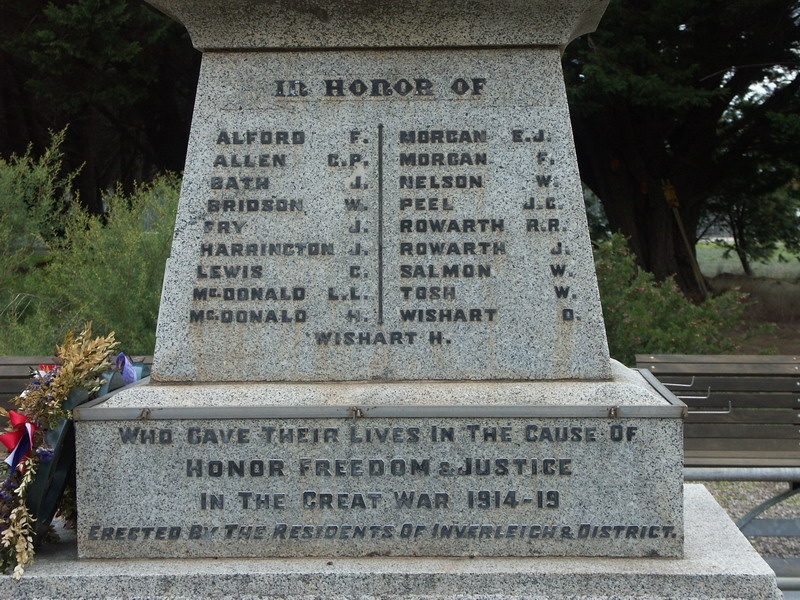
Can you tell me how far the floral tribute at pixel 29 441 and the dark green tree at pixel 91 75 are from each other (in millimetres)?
7623

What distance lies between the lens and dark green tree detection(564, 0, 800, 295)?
559 inches

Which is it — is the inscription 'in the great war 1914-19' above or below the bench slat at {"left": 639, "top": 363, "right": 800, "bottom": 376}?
above

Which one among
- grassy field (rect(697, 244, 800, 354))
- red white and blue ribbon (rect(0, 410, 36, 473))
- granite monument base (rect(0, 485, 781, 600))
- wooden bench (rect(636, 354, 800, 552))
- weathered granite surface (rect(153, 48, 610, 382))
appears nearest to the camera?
granite monument base (rect(0, 485, 781, 600))

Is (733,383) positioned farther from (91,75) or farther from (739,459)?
(91,75)

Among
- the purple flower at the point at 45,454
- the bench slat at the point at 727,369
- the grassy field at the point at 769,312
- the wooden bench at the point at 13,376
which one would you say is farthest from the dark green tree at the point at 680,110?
the purple flower at the point at 45,454

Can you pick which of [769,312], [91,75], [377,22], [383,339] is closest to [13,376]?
[383,339]

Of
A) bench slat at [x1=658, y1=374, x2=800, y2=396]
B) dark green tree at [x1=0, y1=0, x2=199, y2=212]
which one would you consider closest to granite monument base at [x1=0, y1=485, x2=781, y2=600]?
bench slat at [x1=658, y1=374, x2=800, y2=396]

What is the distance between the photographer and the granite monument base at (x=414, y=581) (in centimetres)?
333

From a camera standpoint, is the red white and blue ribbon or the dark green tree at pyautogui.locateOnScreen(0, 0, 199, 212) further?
the dark green tree at pyautogui.locateOnScreen(0, 0, 199, 212)

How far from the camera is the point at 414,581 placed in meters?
3.35

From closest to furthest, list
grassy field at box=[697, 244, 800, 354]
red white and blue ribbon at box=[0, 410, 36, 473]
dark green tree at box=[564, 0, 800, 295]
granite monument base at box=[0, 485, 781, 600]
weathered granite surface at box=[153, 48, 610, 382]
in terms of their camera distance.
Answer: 1. granite monument base at box=[0, 485, 781, 600]
2. red white and blue ribbon at box=[0, 410, 36, 473]
3. weathered granite surface at box=[153, 48, 610, 382]
4. dark green tree at box=[564, 0, 800, 295]
5. grassy field at box=[697, 244, 800, 354]

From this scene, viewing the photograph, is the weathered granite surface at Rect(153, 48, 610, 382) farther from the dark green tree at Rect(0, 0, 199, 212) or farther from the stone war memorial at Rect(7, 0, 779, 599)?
the dark green tree at Rect(0, 0, 199, 212)

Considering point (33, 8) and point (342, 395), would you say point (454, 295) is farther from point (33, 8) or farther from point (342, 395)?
point (33, 8)

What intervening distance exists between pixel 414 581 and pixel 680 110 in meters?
14.9
